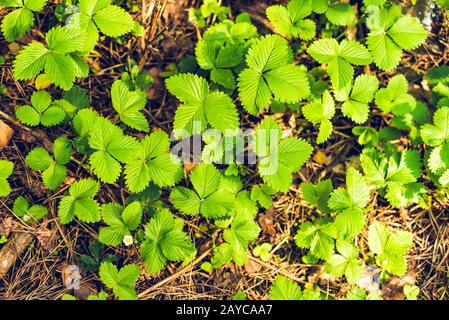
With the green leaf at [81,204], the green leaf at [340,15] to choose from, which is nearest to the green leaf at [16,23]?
the green leaf at [81,204]

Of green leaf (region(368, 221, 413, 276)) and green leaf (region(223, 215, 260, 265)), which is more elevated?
green leaf (region(223, 215, 260, 265))

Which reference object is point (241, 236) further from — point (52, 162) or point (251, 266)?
point (52, 162)

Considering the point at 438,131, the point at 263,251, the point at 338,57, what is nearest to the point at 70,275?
the point at 263,251

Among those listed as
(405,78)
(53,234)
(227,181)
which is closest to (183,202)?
A: (227,181)

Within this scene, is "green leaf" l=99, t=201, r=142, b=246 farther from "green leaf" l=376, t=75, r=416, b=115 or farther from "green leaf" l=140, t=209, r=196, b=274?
"green leaf" l=376, t=75, r=416, b=115

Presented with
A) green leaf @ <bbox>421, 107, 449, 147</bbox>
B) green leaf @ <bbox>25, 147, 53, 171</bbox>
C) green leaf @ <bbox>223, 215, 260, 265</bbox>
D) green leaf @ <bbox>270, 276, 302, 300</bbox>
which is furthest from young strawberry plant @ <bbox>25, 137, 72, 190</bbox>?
green leaf @ <bbox>421, 107, 449, 147</bbox>

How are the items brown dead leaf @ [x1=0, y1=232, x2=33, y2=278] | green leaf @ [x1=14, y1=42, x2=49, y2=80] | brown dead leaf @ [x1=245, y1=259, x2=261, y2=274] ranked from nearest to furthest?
green leaf @ [x1=14, y1=42, x2=49, y2=80], brown dead leaf @ [x1=0, y1=232, x2=33, y2=278], brown dead leaf @ [x1=245, y1=259, x2=261, y2=274]
